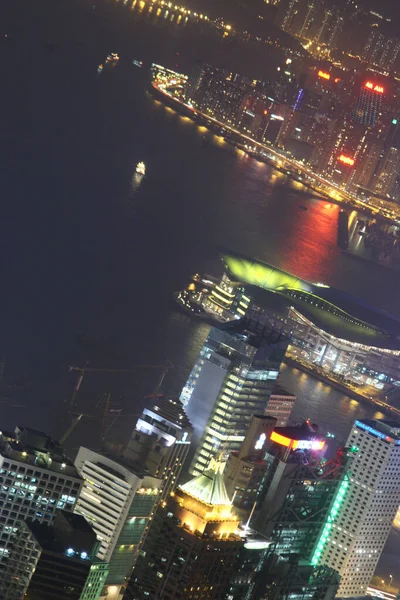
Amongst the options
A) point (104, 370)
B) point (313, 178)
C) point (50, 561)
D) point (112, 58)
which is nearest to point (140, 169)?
point (313, 178)

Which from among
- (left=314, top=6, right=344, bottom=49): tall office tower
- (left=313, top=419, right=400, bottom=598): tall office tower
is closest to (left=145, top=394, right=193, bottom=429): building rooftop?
(left=313, top=419, right=400, bottom=598): tall office tower

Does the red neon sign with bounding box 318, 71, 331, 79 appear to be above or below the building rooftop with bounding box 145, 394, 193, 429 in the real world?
below

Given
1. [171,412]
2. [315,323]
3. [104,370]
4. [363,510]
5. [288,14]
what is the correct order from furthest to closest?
[288,14] → [315,323] → [104,370] → [363,510] → [171,412]

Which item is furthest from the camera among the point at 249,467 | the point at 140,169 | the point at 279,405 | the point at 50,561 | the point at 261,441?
the point at 140,169

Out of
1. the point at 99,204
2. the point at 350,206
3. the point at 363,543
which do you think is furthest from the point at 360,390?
Result: the point at 350,206

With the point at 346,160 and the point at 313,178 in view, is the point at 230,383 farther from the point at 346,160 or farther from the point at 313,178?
the point at 346,160

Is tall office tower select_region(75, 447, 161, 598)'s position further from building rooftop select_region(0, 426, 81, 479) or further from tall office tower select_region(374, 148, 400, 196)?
tall office tower select_region(374, 148, 400, 196)

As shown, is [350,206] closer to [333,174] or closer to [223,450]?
[333,174]
